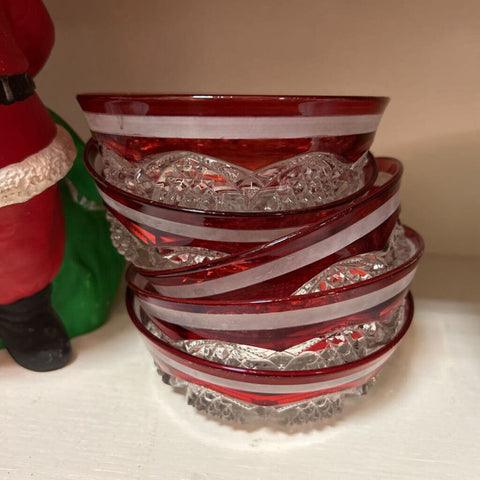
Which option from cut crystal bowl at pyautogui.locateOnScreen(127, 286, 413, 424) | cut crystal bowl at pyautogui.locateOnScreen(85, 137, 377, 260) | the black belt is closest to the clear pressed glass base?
cut crystal bowl at pyautogui.locateOnScreen(127, 286, 413, 424)

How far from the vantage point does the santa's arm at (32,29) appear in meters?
0.36

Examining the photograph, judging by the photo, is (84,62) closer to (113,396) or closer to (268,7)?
(268,7)

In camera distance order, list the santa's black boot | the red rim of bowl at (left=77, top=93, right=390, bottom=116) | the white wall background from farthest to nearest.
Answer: the white wall background < the santa's black boot < the red rim of bowl at (left=77, top=93, right=390, bottom=116)

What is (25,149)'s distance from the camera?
0.36 meters

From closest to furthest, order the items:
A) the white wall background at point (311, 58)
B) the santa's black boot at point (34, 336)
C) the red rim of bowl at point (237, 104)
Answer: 1. the red rim of bowl at point (237, 104)
2. the santa's black boot at point (34, 336)
3. the white wall background at point (311, 58)

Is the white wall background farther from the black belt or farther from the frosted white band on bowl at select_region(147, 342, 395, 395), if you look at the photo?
the frosted white band on bowl at select_region(147, 342, 395, 395)

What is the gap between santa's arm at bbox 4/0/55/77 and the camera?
14.3 inches

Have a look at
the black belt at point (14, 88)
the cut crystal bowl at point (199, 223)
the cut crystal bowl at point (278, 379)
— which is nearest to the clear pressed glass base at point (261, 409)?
the cut crystal bowl at point (278, 379)

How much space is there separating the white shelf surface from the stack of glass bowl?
33 millimetres

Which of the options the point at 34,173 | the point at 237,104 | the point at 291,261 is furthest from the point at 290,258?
the point at 34,173

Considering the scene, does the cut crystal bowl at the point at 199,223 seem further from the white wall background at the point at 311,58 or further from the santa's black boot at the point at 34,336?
the white wall background at the point at 311,58

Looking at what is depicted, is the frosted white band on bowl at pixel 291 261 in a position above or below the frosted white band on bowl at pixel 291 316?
above

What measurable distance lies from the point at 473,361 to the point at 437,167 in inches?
10.9

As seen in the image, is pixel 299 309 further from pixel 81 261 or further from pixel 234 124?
pixel 81 261
